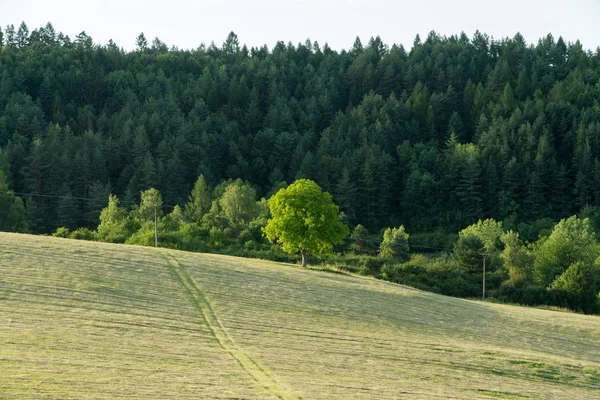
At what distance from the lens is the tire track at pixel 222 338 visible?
27.2 metres

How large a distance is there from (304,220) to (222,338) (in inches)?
1564

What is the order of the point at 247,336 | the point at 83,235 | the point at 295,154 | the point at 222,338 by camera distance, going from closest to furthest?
the point at 222,338 < the point at 247,336 < the point at 83,235 < the point at 295,154

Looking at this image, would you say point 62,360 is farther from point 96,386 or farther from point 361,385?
point 361,385

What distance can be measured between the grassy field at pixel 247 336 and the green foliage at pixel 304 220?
34.6 ft

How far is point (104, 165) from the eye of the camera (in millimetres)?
144125

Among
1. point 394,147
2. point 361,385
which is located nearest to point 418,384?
point 361,385

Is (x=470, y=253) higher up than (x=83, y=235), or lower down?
lower down

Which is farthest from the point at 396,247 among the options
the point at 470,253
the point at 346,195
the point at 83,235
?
the point at 346,195

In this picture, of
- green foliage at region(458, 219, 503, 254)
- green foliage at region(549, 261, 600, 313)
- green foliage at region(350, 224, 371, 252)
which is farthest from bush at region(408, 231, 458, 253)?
green foliage at region(549, 261, 600, 313)

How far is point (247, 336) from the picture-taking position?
3722 centimetres

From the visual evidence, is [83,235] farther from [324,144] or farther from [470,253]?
[324,144]

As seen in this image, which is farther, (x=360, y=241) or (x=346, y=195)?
(x=346, y=195)

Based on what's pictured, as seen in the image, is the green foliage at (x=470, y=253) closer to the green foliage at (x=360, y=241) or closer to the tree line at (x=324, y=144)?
the green foliage at (x=360, y=241)

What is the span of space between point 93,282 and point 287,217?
3127 centimetres
